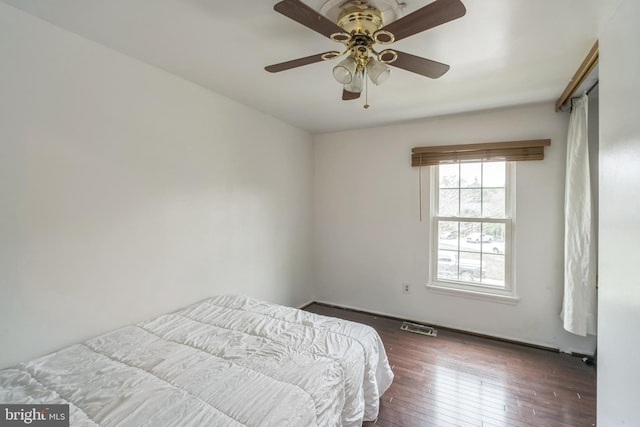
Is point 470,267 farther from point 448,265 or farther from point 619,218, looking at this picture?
point 619,218

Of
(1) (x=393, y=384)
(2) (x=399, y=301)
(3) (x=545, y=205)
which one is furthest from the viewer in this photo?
(2) (x=399, y=301)

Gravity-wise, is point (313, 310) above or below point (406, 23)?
below

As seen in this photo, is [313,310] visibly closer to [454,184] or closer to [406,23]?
[454,184]

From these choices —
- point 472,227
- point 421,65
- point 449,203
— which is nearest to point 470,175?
point 449,203

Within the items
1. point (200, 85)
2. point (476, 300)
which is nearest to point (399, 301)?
point (476, 300)

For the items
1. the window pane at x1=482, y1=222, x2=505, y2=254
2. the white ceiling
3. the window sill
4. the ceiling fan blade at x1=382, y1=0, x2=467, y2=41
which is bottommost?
the window sill

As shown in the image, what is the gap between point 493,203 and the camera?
2.99 meters

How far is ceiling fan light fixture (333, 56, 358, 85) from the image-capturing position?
1.43 metres

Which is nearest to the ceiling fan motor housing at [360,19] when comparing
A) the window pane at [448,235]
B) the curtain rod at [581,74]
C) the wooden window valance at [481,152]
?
the curtain rod at [581,74]

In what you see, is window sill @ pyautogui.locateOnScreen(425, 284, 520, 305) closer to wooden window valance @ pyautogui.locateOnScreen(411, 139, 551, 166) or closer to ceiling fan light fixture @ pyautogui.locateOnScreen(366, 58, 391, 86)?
wooden window valance @ pyautogui.locateOnScreen(411, 139, 551, 166)

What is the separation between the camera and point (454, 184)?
3188 mm

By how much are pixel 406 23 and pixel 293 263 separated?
2.94 m

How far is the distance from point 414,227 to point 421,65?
2.13 m

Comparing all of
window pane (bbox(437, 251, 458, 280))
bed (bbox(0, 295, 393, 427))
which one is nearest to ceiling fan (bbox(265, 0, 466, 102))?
bed (bbox(0, 295, 393, 427))
